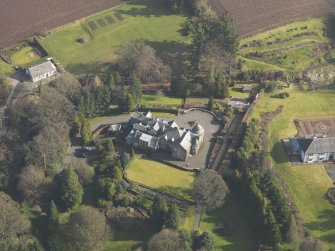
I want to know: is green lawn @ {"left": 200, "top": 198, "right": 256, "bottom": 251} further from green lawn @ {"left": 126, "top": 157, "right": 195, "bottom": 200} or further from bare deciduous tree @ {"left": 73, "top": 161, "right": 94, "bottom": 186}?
bare deciduous tree @ {"left": 73, "top": 161, "right": 94, "bottom": 186}

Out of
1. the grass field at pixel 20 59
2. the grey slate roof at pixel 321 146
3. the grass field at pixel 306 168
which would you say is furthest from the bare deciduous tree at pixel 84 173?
the grass field at pixel 20 59

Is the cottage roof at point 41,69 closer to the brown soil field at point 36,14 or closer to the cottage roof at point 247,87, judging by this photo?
the brown soil field at point 36,14

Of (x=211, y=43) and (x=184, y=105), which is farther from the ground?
(x=211, y=43)

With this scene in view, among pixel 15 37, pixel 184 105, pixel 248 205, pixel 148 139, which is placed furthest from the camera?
pixel 15 37

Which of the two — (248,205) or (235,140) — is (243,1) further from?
(248,205)

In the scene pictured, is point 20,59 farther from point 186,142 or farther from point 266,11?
point 266,11

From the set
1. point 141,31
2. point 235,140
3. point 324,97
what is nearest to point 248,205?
point 235,140

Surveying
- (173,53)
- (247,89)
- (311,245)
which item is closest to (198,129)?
(247,89)
